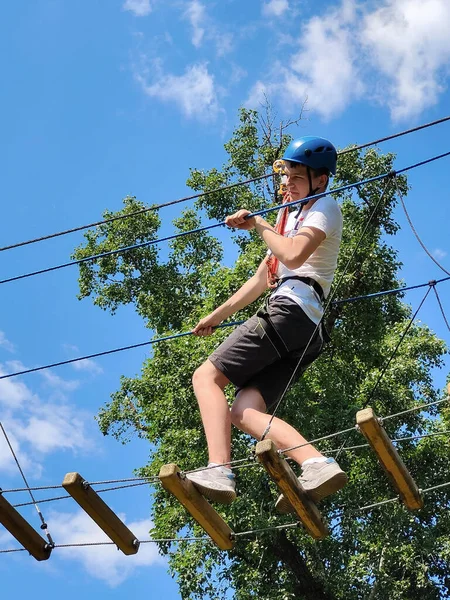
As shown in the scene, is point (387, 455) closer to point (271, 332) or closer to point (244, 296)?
point (271, 332)

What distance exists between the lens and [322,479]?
11.3 feet

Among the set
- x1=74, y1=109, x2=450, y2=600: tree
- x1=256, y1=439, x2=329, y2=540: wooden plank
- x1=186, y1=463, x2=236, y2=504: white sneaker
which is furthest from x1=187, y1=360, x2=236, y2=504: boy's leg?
x1=74, y1=109, x2=450, y2=600: tree

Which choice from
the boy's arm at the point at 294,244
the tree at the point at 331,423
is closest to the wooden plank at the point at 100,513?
the boy's arm at the point at 294,244

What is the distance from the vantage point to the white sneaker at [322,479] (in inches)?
134

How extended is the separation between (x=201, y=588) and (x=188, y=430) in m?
2.20

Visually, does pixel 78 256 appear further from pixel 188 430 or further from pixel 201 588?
pixel 201 588

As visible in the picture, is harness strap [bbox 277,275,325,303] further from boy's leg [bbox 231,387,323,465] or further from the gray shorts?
boy's leg [bbox 231,387,323,465]

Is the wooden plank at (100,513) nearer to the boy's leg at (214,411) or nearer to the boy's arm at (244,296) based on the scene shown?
the boy's leg at (214,411)

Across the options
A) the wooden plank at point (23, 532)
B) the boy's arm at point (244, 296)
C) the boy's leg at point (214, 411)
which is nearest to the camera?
the boy's leg at point (214, 411)

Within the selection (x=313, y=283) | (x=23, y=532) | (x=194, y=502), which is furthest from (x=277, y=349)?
(x=23, y=532)

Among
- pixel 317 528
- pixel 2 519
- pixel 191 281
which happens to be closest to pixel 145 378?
pixel 191 281

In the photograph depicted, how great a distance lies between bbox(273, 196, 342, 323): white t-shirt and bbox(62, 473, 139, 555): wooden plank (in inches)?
50.7

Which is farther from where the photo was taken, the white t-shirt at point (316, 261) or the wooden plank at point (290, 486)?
the white t-shirt at point (316, 261)

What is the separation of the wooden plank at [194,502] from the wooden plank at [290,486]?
0.36 m
